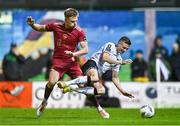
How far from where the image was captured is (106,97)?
90.7 feet

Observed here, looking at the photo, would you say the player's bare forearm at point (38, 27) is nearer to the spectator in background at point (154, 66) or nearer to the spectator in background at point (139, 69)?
the spectator in background at point (154, 66)

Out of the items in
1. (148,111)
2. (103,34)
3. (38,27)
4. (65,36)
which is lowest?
(148,111)

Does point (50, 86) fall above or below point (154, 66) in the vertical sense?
above

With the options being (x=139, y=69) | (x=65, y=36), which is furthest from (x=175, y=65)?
(x=65, y=36)

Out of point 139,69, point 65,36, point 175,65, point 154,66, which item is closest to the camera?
point 65,36

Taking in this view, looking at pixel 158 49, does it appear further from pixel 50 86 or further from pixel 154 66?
pixel 50 86

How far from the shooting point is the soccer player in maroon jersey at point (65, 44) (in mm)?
18125

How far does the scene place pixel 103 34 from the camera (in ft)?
107

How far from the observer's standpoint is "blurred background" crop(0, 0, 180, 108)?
30.4m

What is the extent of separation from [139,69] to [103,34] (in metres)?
3.16

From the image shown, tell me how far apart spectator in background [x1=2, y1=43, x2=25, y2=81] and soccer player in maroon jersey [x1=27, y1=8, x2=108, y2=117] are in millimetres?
11317

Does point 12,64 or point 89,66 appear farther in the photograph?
point 12,64

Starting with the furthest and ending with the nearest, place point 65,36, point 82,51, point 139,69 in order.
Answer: point 139,69
point 65,36
point 82,51

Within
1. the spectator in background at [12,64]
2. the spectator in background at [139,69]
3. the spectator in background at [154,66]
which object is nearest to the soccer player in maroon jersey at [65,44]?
the spectator in background at [154,66]
